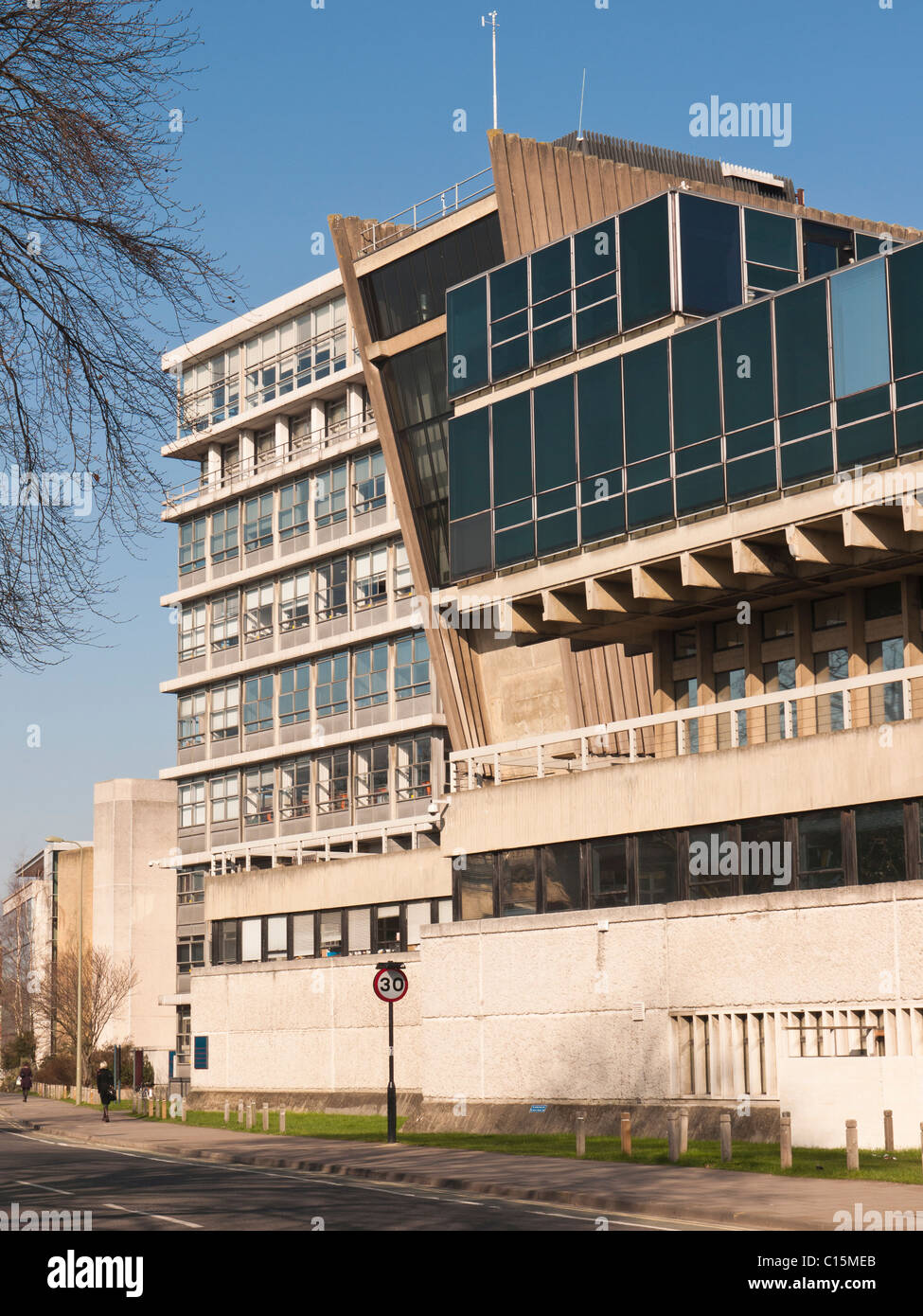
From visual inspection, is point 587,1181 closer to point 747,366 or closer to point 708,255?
point 747,366

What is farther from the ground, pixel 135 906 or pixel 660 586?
pixel 660 586

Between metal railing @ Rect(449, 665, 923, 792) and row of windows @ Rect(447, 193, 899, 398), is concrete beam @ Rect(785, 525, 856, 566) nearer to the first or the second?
metal railing @ Rect(449, 665, 923, 792)

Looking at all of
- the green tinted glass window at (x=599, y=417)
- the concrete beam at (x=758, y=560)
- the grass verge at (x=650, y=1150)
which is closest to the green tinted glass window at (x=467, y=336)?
the green tinted glass window at (x=599, y=417)

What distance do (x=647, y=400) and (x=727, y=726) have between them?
22.2 ft

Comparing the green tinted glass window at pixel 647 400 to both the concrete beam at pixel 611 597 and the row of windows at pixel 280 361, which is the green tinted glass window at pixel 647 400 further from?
the row of windows at pixel 280 361

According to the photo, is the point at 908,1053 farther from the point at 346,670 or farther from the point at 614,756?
the point at 346,670

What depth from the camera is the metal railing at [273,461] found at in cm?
6656

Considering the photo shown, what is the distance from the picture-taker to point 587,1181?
2152 centimetres

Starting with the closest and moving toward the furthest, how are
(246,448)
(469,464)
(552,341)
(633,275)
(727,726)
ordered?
1. (633,275)
2. (727,726)
3. (552,341)
4. (469,464)
5. (246,448)

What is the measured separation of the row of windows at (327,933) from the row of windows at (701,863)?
27.7 feet

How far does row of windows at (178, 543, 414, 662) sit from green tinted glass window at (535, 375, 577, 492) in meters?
27.4

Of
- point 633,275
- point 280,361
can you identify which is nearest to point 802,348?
point 633,275

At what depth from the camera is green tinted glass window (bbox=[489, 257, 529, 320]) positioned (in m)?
36.9
